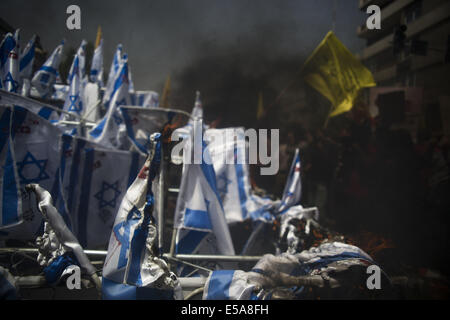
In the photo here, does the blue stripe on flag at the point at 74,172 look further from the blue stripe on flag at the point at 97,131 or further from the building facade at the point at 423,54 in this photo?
the building facade at the point at 423,54

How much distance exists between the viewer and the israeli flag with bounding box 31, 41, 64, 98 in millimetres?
5410

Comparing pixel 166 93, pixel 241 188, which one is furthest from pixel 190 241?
pixel 166 93

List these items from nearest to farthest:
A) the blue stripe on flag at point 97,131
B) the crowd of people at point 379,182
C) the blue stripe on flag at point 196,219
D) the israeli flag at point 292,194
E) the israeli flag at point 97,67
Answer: the blue stripe on flag at point 196,219
the israeli flag at point 292,194
the blue stripe on flag at point 97,131
the crowd of people at point 379,182
the israeli flag at point 97,67

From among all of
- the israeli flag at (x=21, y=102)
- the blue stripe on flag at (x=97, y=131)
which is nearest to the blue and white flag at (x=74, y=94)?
the blue stripe on flag at (x=97, y=131)

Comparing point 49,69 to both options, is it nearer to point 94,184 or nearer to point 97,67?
point 97,67

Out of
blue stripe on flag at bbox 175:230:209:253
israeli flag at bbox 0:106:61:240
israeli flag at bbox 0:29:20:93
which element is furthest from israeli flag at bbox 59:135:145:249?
israeli flag at bbox 0:29:20:93

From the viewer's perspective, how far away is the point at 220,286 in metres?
1.78

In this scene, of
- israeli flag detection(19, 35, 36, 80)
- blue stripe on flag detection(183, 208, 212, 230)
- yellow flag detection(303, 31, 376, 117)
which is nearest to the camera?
blue stripe on flag detection(183, 208, 212, 230)

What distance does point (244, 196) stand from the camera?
11.7 ft

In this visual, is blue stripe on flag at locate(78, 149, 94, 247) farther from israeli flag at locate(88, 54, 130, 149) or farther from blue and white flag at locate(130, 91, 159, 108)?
blue and white flag at locate(130, 91, 159, 108)

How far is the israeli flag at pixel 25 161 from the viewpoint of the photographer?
2186 millimetres

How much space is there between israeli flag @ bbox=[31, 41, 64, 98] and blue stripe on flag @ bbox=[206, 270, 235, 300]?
5.44 m

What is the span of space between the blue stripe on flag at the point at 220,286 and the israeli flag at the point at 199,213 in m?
0.73

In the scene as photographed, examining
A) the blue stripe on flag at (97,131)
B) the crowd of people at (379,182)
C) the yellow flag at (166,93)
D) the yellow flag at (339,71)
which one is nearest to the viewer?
the blue stripe on flag at (97,131)
